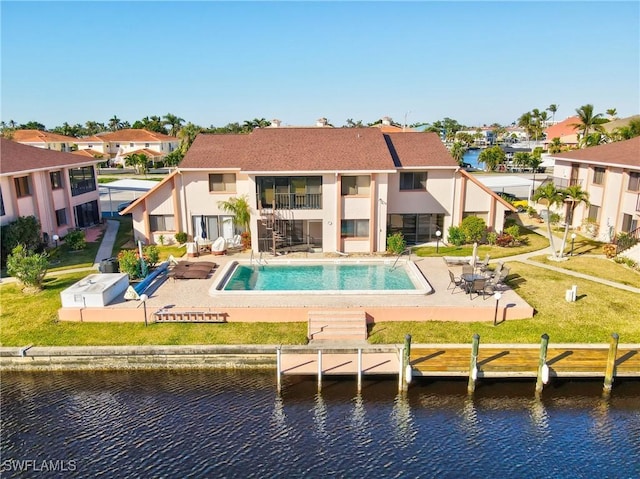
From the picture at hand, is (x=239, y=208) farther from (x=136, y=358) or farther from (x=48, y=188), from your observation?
(x=48, y=188)

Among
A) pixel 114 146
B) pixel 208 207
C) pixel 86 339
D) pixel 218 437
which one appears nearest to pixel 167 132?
pixel 114 146

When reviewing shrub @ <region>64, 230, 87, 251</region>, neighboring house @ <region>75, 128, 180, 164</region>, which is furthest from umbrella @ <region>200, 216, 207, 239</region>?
neighboring house @ <region>75, 128, 180, 164</region>

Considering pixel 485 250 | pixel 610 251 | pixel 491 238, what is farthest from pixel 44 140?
pixel 610 251

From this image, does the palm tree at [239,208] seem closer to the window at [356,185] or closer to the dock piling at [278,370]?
the window at [356,185]

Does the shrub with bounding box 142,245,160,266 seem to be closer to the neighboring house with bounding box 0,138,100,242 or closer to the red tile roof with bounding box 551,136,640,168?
the neighboring house with bounding box 0,138,100,242

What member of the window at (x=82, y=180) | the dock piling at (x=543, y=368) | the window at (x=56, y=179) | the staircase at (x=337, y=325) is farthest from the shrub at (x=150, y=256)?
the dock piling at (x=543, y=368)
